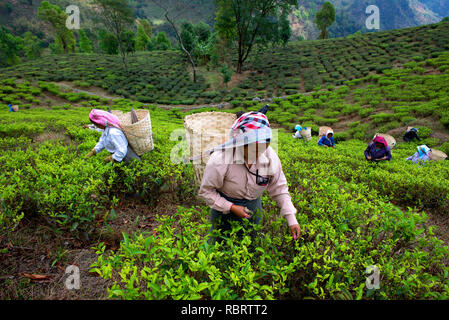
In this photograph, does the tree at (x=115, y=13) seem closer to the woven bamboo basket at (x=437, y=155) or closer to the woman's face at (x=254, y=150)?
the woven bamboo basket at (x=437, y=155)

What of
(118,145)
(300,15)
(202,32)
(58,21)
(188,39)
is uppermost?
(300,15)

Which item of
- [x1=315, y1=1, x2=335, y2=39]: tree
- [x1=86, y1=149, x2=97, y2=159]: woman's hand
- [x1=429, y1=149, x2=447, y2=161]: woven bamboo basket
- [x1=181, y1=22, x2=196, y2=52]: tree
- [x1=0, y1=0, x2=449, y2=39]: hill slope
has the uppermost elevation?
[x1=0, y1=0, x2=449, y2=39]: hill slope

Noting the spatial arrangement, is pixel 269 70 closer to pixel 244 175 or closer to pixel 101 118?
pixel 101 118

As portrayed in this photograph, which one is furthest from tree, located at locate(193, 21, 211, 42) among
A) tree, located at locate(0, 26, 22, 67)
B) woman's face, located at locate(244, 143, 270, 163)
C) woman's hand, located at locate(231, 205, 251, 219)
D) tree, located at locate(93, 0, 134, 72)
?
woman's hand, located at locate(231, 205, 251, 219)

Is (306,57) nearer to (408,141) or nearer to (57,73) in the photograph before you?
(408,141)

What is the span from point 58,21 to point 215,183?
156ft

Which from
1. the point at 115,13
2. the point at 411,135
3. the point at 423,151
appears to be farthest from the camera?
the point at 115,13

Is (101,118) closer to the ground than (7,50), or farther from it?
closer to the ground

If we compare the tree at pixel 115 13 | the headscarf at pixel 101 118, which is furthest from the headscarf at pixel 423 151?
the tree at pixel 115 13

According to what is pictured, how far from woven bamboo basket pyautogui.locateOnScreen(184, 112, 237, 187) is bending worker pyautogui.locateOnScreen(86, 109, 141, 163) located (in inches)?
37.6

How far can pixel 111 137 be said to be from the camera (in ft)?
10.3

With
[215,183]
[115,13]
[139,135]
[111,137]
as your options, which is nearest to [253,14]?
[115,13]

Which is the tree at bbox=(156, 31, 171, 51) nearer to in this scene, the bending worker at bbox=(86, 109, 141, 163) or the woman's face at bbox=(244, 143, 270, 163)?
the bending worker at bbox=(86, 109, 141, 163)

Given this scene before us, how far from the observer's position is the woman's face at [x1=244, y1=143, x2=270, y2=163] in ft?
5.36
